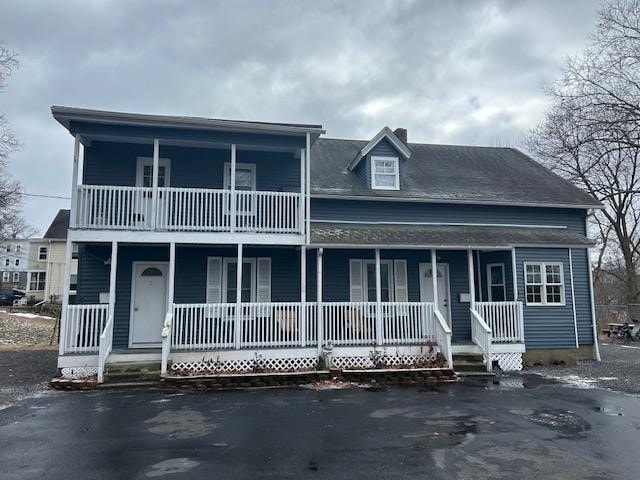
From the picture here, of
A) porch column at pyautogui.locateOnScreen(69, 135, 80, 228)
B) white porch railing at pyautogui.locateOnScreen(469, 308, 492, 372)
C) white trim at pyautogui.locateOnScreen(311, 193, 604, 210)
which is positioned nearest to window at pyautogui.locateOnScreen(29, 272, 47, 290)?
porch column at pyautogui.locateOnScreen(69, 135, 80, 228)

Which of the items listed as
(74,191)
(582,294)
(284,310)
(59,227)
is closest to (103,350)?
(74,191)

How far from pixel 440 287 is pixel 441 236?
186cm

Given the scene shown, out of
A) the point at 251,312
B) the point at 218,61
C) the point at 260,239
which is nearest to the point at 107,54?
the point at 218,61

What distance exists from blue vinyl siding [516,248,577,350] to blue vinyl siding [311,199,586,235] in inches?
77.9

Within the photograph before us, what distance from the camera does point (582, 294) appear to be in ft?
46.9

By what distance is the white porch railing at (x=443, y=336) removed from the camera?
11.6 meters

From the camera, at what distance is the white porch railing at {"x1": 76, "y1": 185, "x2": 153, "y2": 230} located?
36.7ft

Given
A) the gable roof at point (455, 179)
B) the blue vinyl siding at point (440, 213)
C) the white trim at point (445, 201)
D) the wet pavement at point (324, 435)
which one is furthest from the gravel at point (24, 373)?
the gable roof at point (455, 179)

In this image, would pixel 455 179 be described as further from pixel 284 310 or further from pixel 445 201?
pixel 284 310

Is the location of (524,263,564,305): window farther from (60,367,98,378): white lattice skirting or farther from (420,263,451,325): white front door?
(60,367,98,378): white lattice skirting

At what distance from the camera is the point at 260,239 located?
12.0 meters

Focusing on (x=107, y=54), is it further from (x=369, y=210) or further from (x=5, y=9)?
(x=369, y=210)

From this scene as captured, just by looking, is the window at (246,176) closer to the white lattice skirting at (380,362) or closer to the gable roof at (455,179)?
the gable roof at (455,179)

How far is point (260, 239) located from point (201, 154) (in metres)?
3.74
